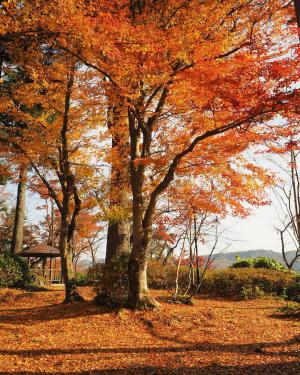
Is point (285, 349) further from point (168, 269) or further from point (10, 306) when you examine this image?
point (168, 269)

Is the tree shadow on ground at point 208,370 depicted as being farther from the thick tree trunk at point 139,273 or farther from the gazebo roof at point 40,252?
the gazebo roof at point 40,252

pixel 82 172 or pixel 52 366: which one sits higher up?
pixel 82 172

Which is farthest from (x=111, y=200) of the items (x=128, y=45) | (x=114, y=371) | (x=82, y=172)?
(x=114, y=371)

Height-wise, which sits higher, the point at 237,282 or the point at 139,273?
the point at 139,273

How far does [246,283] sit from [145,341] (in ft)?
26.3

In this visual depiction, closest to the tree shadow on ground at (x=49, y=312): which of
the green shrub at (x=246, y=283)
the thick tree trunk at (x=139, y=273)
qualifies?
the thick tree trunk at (x=139, y=273)

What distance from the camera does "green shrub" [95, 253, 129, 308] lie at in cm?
888

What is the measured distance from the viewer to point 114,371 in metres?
4.89

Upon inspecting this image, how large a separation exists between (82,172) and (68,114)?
1878 millimetres

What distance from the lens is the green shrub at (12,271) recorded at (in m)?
14.2

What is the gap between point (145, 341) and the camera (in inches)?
258

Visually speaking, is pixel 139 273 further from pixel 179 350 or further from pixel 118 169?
pixel 118 169

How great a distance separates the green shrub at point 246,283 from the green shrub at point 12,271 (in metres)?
7.40

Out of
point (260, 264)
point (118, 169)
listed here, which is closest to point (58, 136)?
point (118, 169)
